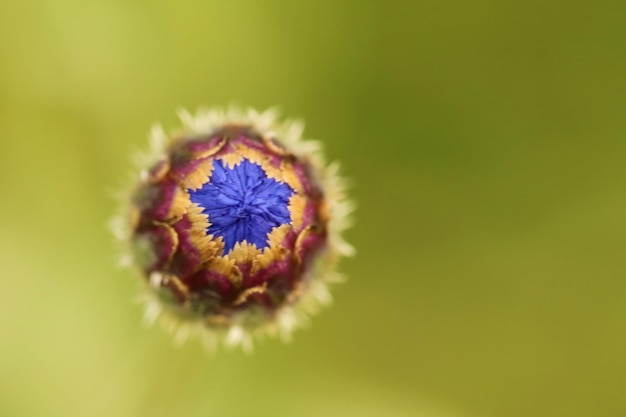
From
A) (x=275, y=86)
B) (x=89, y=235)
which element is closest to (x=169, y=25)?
(x=275, y=86)

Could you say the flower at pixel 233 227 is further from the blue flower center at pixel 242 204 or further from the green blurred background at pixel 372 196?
the green blurred background at pixel 372 196

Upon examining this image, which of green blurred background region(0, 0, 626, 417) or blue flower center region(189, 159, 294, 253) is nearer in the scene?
blue flower center region(189, 159, 294, 253)

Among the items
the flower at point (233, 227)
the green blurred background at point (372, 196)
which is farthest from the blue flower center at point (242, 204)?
the green blurred background at point (372, 196)

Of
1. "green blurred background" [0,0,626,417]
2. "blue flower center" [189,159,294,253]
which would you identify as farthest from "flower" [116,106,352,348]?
"green blurred background" [0,0,626,417]

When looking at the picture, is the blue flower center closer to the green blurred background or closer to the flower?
the flower

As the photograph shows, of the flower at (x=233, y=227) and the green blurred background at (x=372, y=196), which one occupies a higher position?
the green blurred background at (x=372, y=196)

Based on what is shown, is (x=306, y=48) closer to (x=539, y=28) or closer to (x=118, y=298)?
(x=539, y=28)

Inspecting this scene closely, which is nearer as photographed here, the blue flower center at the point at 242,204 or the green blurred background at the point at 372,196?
the blue flower center at the point at 242,204
